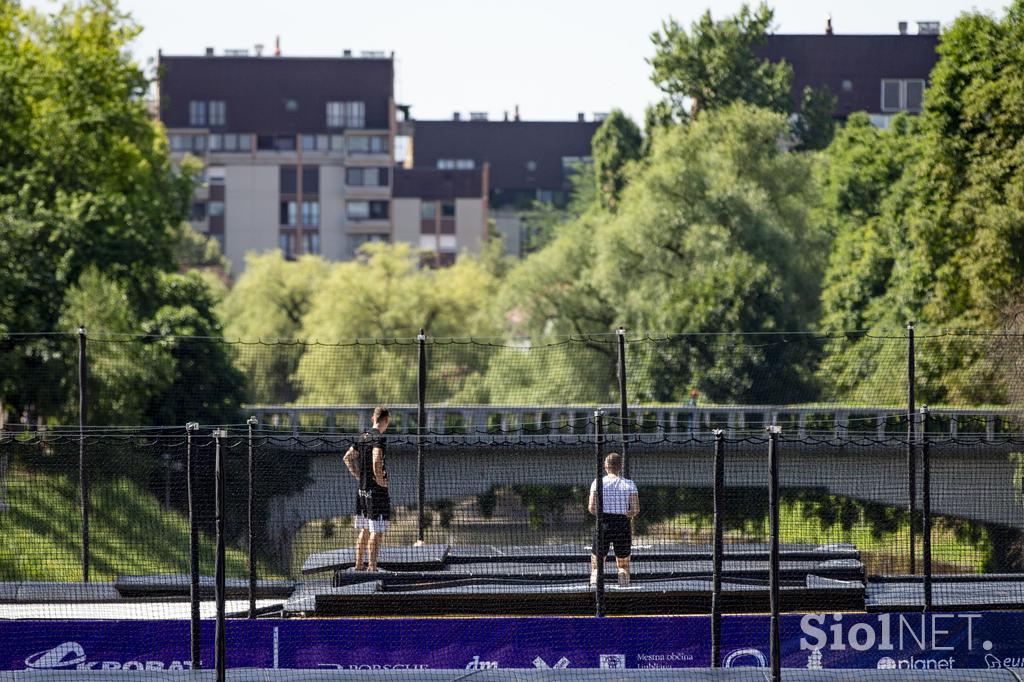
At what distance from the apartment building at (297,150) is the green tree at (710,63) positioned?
156 feet

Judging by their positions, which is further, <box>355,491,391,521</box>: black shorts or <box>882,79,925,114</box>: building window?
<box>882,79,925,114</box>: building window

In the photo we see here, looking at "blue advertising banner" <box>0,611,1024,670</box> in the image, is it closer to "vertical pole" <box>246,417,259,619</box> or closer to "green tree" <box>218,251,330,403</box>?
"vertical pole" <box>246,417,259,619</box>

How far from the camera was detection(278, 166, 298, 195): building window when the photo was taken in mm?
108500

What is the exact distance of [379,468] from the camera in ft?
43.9

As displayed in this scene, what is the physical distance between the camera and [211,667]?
11648mm

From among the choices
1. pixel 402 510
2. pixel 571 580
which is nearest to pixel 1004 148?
pixel 402 510

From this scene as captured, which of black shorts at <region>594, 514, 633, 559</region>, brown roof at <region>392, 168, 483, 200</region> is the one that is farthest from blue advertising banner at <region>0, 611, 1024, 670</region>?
brown roof at <region>392, 168, 483, 200</region>

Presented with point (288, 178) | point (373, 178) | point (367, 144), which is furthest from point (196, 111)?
point (373, 178)

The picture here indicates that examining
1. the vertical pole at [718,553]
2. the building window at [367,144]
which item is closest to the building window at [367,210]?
the building window at [367,144]

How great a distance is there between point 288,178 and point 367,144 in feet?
21.8

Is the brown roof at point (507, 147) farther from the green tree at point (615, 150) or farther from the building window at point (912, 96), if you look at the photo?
the green tree at point (615, 150)

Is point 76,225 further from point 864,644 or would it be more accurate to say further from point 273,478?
point 864,644

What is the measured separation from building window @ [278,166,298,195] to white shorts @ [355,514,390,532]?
96.7m

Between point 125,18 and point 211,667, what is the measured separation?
35026 millimetres
